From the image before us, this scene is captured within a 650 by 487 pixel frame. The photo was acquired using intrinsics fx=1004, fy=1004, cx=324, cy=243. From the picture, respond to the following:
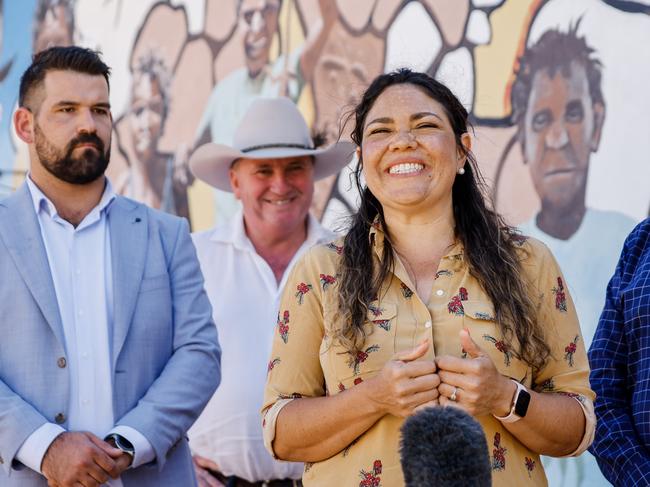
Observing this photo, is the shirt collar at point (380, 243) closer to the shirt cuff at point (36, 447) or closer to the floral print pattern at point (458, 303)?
the floral print pattern at point (458, 303)

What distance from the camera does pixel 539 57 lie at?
167 inches

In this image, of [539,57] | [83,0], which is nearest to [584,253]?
[539,57]

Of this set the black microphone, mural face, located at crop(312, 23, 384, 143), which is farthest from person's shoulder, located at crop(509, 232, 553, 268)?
mural face, located at crop(312, 23, 384, 143)

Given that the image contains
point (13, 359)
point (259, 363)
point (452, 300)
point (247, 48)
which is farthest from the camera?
point (247, 48)

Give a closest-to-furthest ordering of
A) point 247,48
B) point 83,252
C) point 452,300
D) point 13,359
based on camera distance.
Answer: point 452,300, point 13,359, point 83,252, point 247,48

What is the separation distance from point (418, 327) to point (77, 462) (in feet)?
3.72

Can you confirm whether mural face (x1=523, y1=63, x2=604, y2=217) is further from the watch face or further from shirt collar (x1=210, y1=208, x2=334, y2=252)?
the watch face

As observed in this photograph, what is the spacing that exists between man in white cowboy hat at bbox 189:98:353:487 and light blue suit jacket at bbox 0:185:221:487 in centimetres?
56

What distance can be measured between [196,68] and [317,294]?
12.8ft

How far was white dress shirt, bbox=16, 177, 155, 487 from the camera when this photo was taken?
303 cm

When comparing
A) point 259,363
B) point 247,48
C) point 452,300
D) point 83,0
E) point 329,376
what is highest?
point 83,0

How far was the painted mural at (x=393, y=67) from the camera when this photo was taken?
398 cm

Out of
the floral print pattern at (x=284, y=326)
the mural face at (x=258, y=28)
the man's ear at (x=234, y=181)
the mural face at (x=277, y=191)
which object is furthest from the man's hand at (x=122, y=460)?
the mural face at (x=258, y=28)

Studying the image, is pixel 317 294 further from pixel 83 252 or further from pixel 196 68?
pixel 196 68
